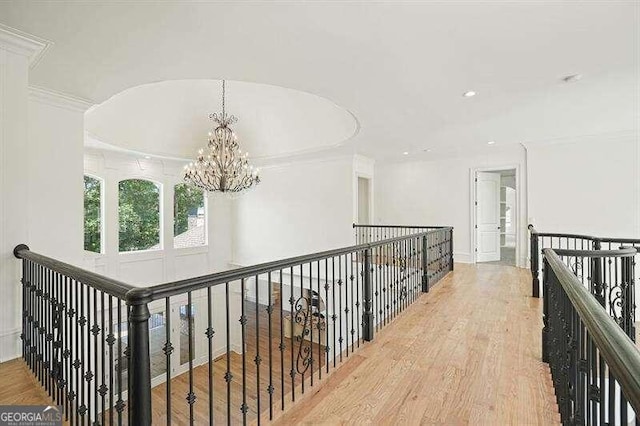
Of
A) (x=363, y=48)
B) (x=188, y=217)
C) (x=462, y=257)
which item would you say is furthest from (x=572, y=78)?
(x=188, y=217)

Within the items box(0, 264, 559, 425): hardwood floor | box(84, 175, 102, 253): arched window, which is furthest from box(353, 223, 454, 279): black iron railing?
box(84, 175, 102, 253): arched window

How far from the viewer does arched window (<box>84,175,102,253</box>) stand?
24.7 ft

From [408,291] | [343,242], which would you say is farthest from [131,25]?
[343,242]

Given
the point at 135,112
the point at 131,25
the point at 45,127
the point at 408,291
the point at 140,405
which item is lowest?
the point at 408,291

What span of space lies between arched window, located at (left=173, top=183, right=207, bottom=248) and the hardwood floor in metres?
6.88

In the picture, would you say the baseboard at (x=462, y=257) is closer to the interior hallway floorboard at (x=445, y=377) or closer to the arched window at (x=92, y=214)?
the interior hallway floorboard at (x=445, y=377)

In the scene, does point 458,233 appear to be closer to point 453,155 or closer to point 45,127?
point 453,155

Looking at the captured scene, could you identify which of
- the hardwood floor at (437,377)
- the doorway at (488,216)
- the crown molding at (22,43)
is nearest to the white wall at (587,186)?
the doorway at (488,216)

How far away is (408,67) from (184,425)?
624 cm

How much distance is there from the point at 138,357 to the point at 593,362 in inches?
65.0

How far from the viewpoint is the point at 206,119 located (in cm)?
759

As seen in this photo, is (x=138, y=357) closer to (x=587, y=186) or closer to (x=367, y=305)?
(x=367, y=305)

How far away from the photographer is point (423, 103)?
4.38 metres

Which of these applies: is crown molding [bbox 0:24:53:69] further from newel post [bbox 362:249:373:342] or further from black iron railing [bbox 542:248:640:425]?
black iron railing [bbox 542:248:640:425]
